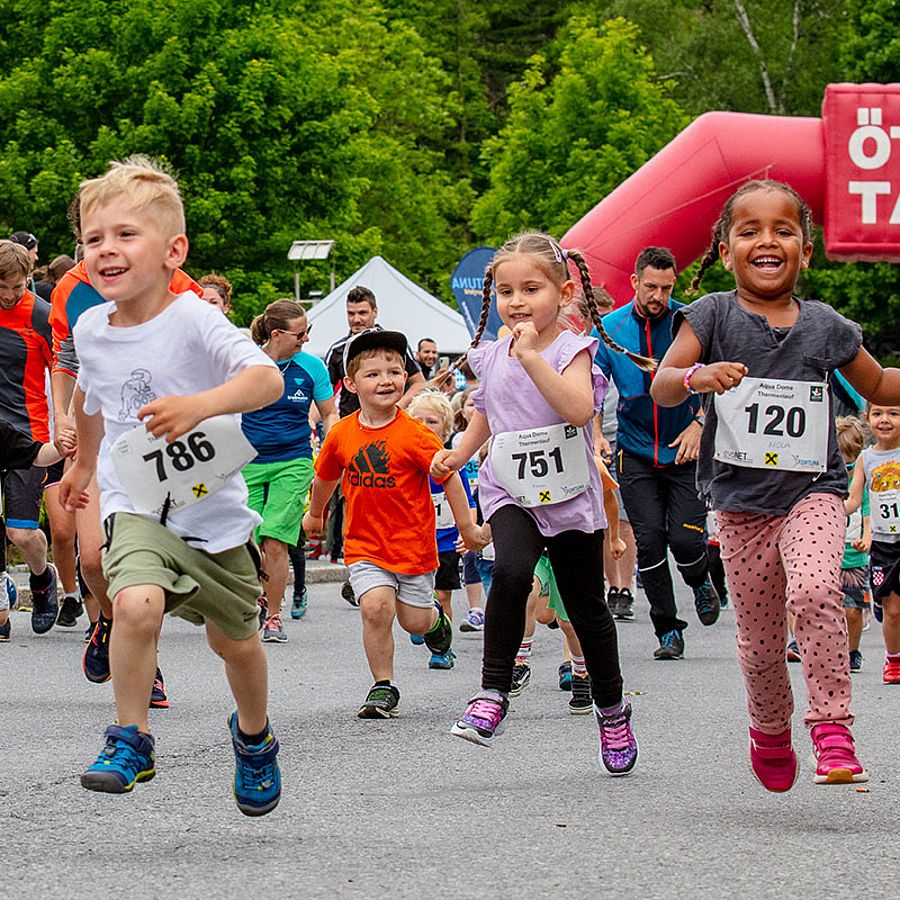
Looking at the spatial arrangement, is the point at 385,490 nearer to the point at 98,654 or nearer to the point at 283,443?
the point at 98,654

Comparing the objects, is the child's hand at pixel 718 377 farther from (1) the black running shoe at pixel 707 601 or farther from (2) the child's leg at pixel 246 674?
(1) the black running shoe at pixel 707 601

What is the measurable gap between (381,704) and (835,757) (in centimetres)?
328

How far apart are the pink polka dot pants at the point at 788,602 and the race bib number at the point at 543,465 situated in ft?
2.62

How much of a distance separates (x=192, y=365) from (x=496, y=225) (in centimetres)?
4224

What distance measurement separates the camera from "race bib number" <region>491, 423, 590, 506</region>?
6348 millimetres

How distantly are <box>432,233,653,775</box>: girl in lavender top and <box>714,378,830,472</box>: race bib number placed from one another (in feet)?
2.61

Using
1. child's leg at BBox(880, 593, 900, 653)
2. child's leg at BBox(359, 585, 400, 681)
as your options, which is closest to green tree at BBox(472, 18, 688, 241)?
child's leg at BBox(880, 593, 900, 653)

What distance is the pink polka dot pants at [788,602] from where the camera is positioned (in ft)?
17.2

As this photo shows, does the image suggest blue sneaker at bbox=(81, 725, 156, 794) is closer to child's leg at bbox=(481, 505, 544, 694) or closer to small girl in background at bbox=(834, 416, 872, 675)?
child's leg at bbox=(481, 505, 544, 694)

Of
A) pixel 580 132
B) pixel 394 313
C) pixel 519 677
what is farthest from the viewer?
pixel 580 132

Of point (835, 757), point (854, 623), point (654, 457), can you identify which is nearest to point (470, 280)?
point (654, 457)

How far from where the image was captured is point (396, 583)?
334 inches

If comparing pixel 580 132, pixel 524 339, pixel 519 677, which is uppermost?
pixel 580 132

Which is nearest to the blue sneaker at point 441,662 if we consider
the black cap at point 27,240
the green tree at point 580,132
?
the black cap at point 27,240
